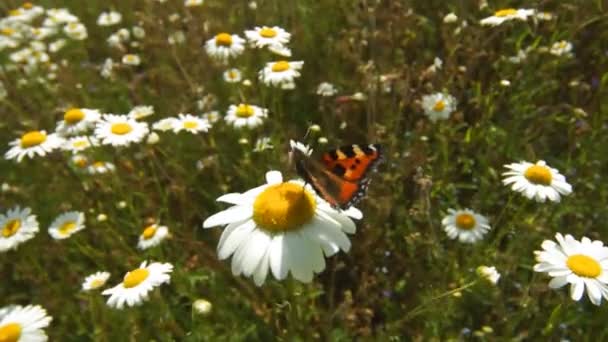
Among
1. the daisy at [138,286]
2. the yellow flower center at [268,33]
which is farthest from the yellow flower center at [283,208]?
the yellow flower center at [268,33]

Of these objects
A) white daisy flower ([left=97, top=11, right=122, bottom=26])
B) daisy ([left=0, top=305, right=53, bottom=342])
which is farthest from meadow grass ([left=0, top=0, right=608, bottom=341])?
white daisy flower ([left=97, top=11, right=122, bottom=26])

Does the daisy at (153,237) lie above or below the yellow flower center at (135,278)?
below

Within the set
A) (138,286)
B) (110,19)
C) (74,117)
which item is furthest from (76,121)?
(110,19)

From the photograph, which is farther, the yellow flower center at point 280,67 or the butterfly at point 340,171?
the yellow flower center at point 280,67

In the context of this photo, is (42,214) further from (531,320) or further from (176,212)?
(531,320)

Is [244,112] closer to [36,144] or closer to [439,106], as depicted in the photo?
[439,106]

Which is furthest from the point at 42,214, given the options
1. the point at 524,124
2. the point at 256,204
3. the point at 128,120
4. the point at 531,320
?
the point at 524,124

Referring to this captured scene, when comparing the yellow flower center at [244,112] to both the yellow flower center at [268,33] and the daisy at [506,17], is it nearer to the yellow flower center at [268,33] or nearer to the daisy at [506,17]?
the yellow flower center at [268,33]

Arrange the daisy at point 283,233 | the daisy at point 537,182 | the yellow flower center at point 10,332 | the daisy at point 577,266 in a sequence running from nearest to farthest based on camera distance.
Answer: the daisy at point 283,233
the daisy at point 577,266
the yellow flower center at point 10,332
the daisy at point 537,182
